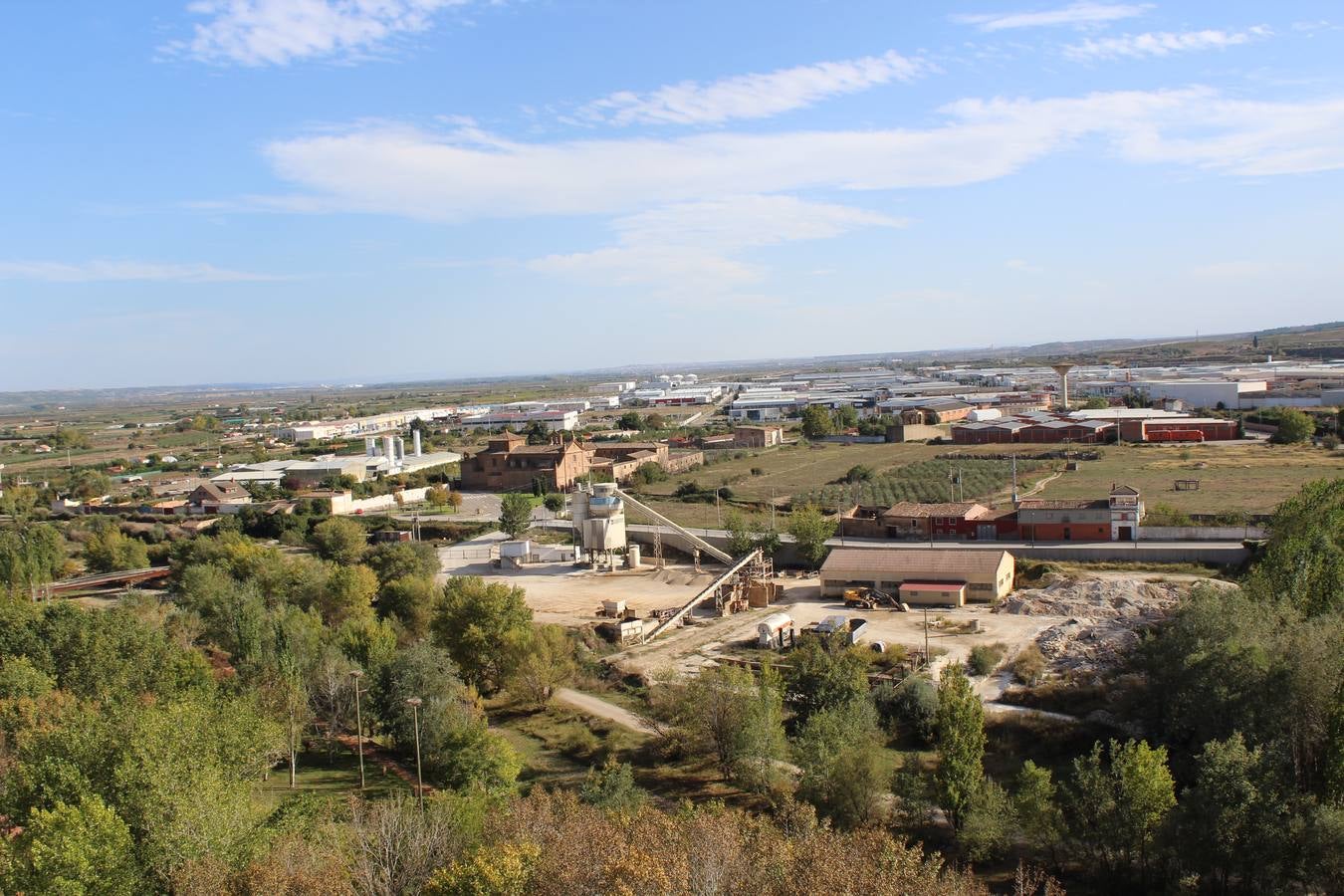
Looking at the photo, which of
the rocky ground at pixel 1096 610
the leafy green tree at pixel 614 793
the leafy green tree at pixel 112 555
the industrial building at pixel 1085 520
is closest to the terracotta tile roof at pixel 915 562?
the rocky ground at pixel 1096 610

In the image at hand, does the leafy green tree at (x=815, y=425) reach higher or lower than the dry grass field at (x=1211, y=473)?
higher

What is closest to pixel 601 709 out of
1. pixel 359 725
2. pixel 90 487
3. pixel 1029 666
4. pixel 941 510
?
pixel 359 725

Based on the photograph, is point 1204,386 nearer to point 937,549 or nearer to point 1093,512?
point 1093,512

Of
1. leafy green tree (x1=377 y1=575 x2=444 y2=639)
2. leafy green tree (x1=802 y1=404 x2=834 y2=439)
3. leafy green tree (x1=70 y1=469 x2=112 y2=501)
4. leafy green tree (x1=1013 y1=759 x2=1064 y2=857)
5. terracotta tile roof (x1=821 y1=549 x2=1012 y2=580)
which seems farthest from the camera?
leafy green tree (x1=802 y1=404 x2=834 y2=439)

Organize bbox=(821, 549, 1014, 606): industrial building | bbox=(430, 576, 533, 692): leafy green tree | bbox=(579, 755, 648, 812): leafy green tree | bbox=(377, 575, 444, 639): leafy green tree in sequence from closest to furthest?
bbox=(579, 755, 648, 812): leafy green tree < bbox=(430, 576, 533, 692): leafy green tree < bbox=(377, 575, 444, 639): leafy green tree < bbox=(821, 549, 1014, 606): industrial building

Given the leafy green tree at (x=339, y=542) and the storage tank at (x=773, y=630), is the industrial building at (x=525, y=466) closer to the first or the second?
the leafy green tree at (x=339, y=542)

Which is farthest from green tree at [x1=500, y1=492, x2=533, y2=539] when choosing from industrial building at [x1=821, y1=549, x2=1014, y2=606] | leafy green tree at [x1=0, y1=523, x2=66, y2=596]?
leafy green tree at [x1=0, y1=523, x2=66, y2=596]

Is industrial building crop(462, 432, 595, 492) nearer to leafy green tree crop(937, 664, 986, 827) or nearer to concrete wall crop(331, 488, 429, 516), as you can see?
concrete wall crop(331, 488, 429, 516)

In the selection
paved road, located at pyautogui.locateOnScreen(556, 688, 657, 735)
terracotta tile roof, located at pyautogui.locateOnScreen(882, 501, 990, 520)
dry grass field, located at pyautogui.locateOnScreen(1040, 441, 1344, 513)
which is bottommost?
paved road, located at pyautogui.locateOnScreen(556, 688, 657, 735)
